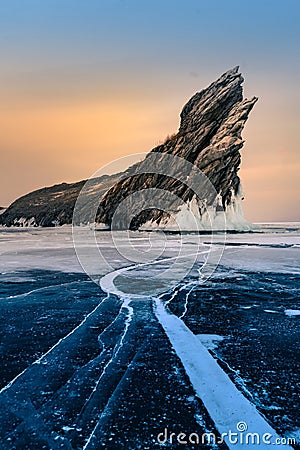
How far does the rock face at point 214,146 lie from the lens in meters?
60.6

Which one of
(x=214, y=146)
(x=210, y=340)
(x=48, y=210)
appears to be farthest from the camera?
(x=48, y=210)

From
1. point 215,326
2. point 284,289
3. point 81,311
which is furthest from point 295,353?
point 284,289

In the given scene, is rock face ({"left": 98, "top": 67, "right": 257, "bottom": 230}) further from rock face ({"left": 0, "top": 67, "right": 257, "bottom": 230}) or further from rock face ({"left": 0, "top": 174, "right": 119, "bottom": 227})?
rock face ({"left": 0, "top": 174, "right": 119, "bottom": 227})

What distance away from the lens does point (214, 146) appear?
2473 inches

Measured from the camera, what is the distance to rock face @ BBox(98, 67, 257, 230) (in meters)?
60.6

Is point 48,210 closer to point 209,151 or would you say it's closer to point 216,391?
point 209,151

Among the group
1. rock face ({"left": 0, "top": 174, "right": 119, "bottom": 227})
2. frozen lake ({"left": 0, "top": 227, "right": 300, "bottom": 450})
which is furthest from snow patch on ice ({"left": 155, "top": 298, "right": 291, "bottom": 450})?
rock face ({"left": 0, "top": 174, "right": 119, "bottom": 227})

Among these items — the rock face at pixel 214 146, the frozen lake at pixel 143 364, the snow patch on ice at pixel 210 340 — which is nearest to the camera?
the frozen lake at pixel 143 364

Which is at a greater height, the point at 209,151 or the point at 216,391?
the point at 209,151

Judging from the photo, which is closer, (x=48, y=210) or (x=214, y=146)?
(x=214, y=146)

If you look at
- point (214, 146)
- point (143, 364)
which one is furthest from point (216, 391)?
point (214, 146)

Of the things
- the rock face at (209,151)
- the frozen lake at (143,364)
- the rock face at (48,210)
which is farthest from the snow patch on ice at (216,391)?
the rock face at (48,210)

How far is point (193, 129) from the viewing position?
6869cm

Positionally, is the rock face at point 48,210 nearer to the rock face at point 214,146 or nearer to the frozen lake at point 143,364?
the rock face at point 214,146
